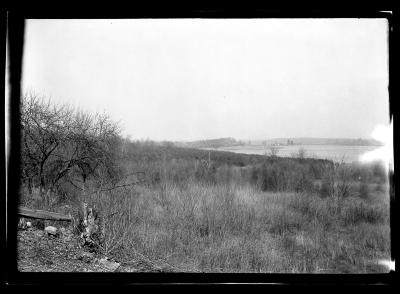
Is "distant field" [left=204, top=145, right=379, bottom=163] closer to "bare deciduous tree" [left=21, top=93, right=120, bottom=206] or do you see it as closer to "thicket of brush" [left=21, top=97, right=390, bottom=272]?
"thicket of brush" [left=21, top=97, right=390, bottom=272]

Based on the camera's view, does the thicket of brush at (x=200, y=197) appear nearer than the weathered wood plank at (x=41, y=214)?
No

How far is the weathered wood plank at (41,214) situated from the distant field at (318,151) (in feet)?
4.69

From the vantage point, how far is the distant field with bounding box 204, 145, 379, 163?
2.61m

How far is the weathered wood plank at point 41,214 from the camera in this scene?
2.57 metres

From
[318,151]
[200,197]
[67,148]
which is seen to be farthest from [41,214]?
[318,151]

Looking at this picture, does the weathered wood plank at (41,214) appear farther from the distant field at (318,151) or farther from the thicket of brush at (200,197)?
the distant field at (318,151)

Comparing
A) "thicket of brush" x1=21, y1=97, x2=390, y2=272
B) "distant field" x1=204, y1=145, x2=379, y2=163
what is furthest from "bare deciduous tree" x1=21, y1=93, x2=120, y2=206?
"distant field" x1=204, y1=145, x2=379, y2=163

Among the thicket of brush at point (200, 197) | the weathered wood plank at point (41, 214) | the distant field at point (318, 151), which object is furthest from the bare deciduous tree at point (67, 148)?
the distant field at point (318, 151)

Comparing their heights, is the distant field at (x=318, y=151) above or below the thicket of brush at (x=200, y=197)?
above

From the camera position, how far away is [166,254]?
8.86 feet

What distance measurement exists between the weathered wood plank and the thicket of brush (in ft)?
0.35

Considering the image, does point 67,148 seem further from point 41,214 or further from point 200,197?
point 200,197

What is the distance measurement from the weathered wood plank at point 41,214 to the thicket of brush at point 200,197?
0.35 feet
